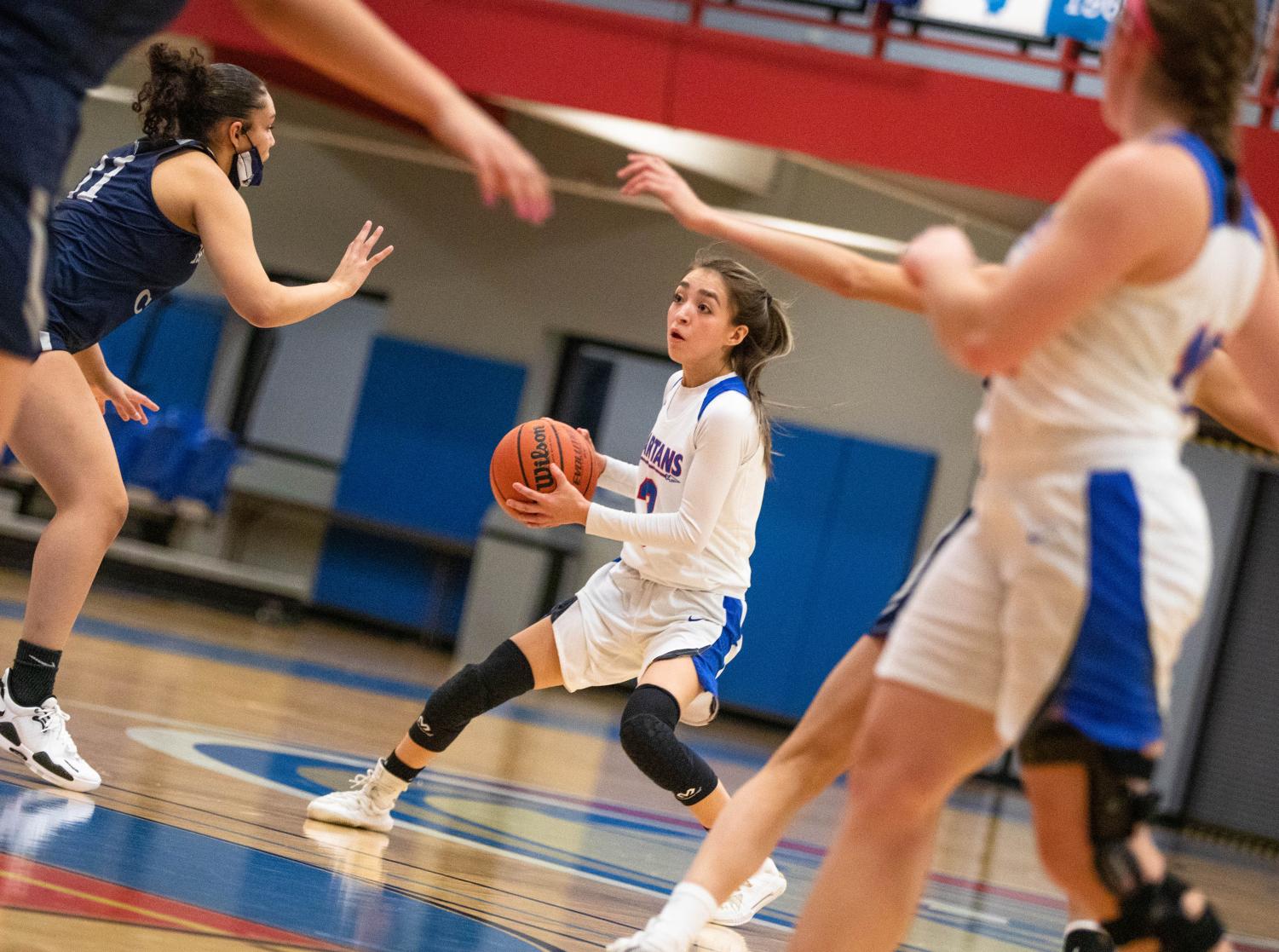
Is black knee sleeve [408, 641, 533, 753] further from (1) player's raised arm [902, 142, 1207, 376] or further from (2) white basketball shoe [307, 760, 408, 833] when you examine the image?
(1) player's raised arm [902, 142, 1207, 376]

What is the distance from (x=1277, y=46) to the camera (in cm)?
709

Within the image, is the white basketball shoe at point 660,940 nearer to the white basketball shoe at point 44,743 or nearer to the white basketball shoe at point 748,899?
the white basketball shoe at point 748,899

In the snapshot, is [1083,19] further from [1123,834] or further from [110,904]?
[110,904]

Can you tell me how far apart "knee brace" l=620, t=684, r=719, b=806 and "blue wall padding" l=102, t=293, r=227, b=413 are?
933 cm

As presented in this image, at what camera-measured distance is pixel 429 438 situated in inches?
463

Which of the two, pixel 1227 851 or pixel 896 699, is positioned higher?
pixel 896 699

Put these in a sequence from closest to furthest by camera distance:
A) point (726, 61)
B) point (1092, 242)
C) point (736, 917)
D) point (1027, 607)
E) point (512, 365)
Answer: point (1092, 242) < point (1027, 607) < point (736, 917) < point (726, 61) < point (512, 365)

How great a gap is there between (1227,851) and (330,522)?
6850mm

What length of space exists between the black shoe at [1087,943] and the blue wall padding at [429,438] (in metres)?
8.63

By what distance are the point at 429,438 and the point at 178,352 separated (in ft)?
7.19

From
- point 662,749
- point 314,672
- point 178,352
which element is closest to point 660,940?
point 662,749

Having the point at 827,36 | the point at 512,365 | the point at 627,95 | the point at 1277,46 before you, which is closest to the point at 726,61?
the point at 627,95

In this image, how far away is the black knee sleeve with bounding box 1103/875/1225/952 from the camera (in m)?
1.88

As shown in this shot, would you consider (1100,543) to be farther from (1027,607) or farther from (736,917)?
(736,917)
